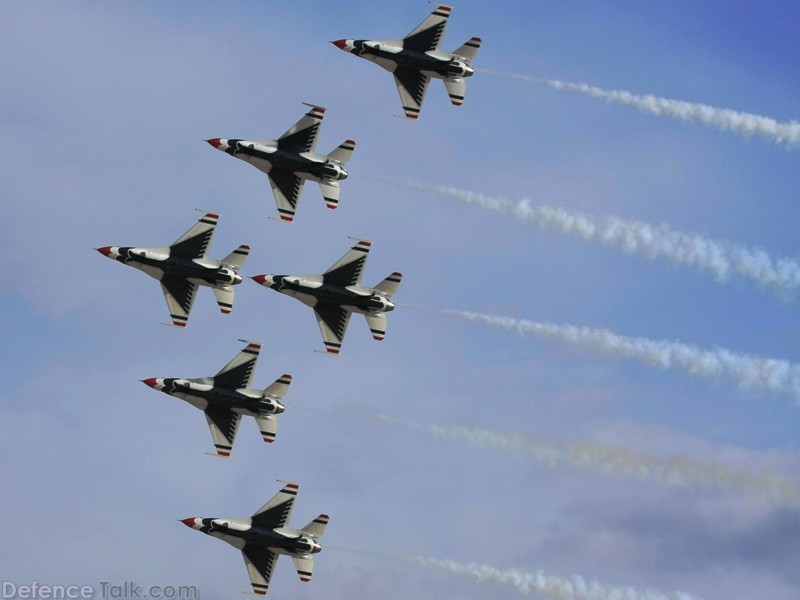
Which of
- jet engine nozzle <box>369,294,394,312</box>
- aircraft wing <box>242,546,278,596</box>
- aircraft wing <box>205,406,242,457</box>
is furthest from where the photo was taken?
aircraft wing <box>242,546,278,596</box>

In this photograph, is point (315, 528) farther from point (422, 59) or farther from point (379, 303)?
point (422, 59)

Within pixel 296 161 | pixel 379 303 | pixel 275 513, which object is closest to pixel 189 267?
pixel 296 161

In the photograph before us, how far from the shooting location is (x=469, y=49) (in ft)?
365

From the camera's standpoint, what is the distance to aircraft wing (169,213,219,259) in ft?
359

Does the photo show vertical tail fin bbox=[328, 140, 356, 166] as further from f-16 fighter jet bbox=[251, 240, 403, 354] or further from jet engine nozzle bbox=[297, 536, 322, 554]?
jet engine nozzle bbox=[297, 536, 322, 554]

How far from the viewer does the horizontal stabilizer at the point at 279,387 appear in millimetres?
110188

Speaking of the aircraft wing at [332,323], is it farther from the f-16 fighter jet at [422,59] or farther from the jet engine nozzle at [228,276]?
the f-16 fighter jet at [422,59]

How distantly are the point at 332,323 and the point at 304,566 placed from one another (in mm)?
19454

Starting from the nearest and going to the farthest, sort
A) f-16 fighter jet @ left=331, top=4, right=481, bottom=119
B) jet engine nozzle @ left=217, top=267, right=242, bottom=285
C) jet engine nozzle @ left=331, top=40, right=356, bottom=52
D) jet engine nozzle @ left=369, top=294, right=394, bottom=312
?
jet engine nozzle @ left=217, top=267, right=242, bottom=285 < jet engine nozzle @ left=369, top=294, right=394, bottom=312 < f-16 fighter jet @ left=331, top=4, right=481, bottom=119 < jet engine nozzle @ left=331, top=40, right=356, bottom=52

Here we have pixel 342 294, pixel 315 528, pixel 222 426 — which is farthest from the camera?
pixel 222 426

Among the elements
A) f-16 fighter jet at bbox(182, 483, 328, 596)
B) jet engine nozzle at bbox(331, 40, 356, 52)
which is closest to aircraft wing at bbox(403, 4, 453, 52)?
jet engine nozzle at bbox(331, 40, 356, 52)

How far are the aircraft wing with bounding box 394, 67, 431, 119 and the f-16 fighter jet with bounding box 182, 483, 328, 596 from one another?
3212cm

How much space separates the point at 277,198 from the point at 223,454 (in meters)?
21.1

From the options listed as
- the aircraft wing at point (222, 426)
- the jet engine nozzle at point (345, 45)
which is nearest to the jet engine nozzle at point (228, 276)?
the aircraft wing at point (222, 426)
